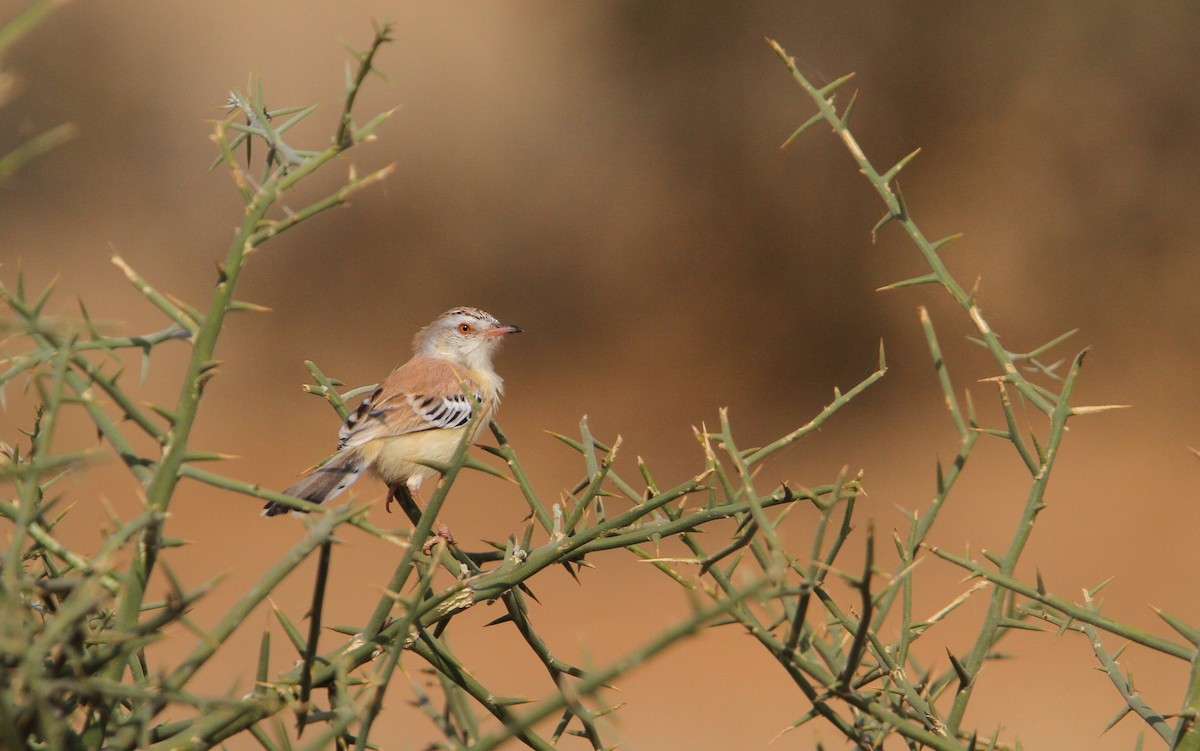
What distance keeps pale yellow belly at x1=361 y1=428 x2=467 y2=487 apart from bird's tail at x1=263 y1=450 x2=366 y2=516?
0.29 ft

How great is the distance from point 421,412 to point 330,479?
0.78 metres

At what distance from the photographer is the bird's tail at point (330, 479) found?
3.82m

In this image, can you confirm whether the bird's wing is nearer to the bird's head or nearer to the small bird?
the small bird

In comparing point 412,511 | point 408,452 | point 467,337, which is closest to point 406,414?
point 408,452

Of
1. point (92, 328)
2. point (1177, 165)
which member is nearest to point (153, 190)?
point (1177, 165)

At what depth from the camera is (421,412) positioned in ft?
15.6

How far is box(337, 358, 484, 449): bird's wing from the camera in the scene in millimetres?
4398

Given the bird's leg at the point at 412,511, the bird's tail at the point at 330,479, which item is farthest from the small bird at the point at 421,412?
the bird's leg at the point at 412,511

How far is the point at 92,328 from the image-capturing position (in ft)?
4.34

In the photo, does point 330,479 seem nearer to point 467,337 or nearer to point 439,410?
point 439,410

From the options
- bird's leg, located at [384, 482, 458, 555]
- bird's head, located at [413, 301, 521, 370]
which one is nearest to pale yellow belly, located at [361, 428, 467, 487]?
bird's leg, located at [384, 482, 458, 555]

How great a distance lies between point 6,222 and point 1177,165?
10716 millimetres

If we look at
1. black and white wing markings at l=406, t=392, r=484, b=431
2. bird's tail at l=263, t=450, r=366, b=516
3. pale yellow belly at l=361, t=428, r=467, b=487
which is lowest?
bird's tail at l=263, t=450, r=366, b=516

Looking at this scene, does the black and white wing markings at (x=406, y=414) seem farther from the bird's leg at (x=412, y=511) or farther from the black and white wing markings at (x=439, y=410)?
the bird's leg at (x=412, y=511)
